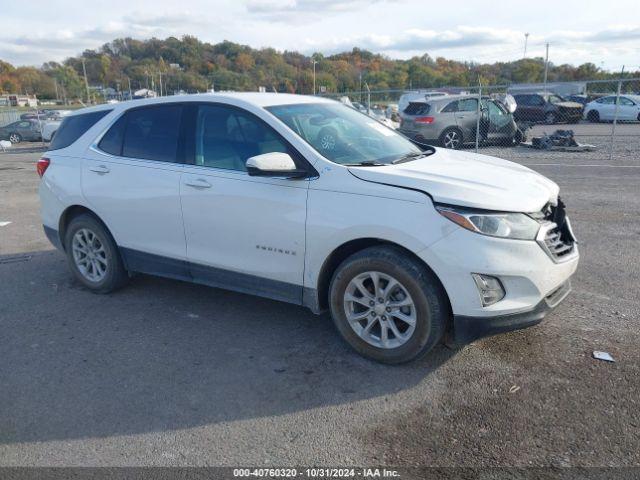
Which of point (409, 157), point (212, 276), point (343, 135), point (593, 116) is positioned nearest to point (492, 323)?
point (409, 157)

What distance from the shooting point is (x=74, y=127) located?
543 cm

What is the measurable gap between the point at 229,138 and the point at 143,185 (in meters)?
0.91

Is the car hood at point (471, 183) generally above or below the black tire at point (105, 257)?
above

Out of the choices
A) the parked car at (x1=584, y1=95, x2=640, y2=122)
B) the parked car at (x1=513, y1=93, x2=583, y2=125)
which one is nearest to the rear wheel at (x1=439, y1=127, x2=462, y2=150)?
the parked car at (x1=513, y1=93, x2=583, y2=125)

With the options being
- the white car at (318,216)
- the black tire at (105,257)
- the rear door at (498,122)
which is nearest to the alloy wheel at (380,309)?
the white car at (318,216)

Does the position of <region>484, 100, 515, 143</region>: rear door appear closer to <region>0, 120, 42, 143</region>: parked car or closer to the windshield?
the windshield

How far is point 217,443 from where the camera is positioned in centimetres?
301

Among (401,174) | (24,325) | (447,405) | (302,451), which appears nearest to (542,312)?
(447,405)

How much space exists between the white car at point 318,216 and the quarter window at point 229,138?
0.01m

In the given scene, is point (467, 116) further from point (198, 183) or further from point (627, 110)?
point (627, 110)

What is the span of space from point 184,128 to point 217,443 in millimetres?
2639

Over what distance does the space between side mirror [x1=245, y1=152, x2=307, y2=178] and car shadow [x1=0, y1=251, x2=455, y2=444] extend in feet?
4.14

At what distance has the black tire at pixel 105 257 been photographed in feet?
16.8

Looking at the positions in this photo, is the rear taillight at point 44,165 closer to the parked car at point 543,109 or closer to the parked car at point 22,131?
the parked car at point 543,109
